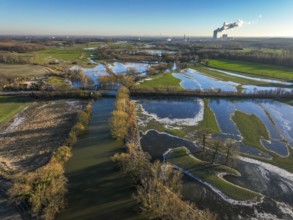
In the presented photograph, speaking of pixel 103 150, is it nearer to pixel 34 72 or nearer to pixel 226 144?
pixel 226 144

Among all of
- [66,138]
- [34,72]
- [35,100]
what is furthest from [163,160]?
[34,72]

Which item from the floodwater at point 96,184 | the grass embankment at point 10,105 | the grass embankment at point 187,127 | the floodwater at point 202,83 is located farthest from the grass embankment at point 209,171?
the floodwater at point 202,83

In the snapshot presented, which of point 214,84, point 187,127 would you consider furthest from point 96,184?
point 214,84

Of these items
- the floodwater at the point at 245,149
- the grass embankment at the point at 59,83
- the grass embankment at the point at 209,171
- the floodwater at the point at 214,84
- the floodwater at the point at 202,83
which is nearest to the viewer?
the floodwater at the point at 245,149

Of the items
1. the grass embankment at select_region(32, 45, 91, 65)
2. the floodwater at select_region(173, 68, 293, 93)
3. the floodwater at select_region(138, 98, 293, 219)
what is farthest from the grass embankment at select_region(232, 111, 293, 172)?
the grass embankment at select_region(32, 45, 91, 65)

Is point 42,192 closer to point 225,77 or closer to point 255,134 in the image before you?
point 255,134

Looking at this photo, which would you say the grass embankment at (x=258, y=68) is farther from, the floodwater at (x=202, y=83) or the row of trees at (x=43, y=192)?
the row of trees at (x=43, y=192)
